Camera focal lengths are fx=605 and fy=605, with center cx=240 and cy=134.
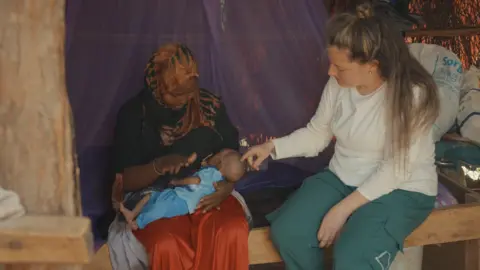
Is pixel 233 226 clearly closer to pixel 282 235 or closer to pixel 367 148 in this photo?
pixel 282 235

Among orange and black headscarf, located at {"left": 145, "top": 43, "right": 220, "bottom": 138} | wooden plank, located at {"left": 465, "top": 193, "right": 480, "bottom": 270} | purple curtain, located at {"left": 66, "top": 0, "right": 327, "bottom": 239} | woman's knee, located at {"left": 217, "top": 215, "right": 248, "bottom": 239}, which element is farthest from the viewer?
purple curtain, located at {"left": 66, "top": 0, "right": 327, "bottom": 239}

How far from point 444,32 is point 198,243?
5.95 ft

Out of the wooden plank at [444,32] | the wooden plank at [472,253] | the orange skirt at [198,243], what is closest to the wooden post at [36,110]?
the orange skirt at [198,243]

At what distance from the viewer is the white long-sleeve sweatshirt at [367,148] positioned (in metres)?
1.85

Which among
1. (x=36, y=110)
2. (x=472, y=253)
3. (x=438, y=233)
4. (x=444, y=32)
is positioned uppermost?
(x=444, y=32)

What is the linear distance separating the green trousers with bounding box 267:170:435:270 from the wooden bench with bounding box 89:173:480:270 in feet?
0.27

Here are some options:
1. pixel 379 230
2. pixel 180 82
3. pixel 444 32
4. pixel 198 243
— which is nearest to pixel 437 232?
pixel 379 230

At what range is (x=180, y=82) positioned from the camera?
77.6 inches

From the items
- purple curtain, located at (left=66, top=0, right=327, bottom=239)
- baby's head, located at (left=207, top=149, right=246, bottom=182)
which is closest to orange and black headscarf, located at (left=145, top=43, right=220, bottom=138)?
baby's head, located at (left=207, top=149, right=246, bottom=182)

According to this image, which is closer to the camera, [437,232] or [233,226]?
[233,226]

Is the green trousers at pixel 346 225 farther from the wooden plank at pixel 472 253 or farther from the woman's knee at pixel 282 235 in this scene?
the wooden plank at pixel 472 253

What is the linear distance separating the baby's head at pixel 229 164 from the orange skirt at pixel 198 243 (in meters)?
0.13

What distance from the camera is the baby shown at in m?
1.92

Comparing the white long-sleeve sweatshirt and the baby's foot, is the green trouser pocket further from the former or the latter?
the baby's foot
